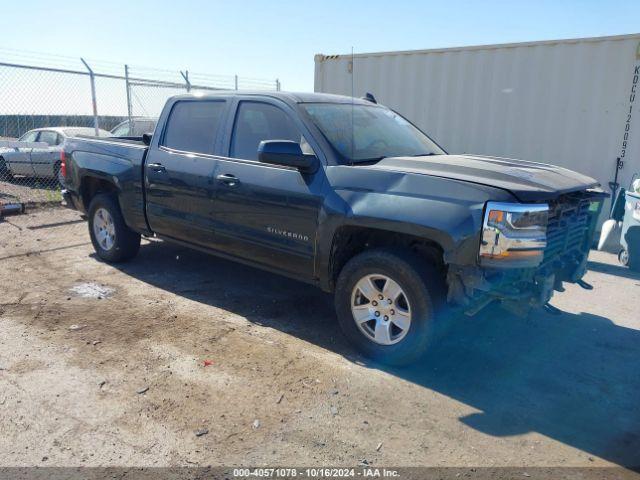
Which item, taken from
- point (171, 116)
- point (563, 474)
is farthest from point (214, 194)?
point (563, 474)

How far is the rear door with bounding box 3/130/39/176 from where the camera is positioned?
12227 millimetres

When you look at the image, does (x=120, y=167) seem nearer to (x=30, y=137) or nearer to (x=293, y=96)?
(x=293, y=96)

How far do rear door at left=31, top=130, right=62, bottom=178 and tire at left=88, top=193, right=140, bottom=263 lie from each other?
6.48 meters

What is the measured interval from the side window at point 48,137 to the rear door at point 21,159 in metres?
0.26

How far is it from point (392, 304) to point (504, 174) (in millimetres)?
1181

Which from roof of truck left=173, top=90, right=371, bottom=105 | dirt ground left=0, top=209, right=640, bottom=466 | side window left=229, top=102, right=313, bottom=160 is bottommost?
dirt ground left=0, top=209, right=640, bottom=466

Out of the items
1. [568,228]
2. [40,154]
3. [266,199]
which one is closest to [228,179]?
[266,199]

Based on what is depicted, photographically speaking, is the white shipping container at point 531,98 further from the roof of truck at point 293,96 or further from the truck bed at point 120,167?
the truck bed at point 120,167

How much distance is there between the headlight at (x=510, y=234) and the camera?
3.22 metres

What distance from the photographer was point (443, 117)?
8.97 m

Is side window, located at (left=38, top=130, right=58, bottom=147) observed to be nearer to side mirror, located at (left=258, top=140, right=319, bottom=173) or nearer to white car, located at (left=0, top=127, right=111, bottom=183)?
white car, located at (left=0, top=127, right=111, bottom=183)

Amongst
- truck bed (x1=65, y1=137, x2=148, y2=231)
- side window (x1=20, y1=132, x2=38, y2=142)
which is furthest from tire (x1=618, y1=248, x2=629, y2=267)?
side window (x1=20, y1=132, x2=38, y2=142)

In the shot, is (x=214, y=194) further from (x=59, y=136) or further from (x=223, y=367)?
(x=59, y=136)

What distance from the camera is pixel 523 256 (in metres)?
3.29
